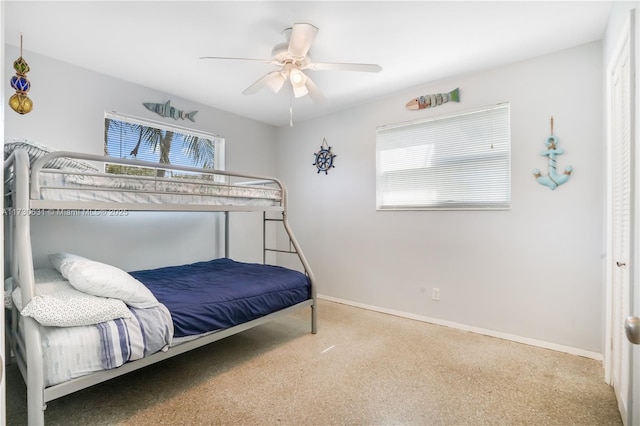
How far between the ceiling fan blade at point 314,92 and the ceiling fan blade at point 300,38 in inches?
10.6

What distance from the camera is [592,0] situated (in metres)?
1.91

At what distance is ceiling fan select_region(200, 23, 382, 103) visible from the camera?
1929mm

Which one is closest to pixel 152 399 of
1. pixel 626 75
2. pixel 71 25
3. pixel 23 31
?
pixel 71 25

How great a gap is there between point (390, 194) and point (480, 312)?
144 cm

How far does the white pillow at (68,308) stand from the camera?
1.42 m

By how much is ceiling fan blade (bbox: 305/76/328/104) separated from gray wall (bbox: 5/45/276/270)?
1722 mm

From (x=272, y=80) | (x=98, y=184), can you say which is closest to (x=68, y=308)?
(x=98, y=184)

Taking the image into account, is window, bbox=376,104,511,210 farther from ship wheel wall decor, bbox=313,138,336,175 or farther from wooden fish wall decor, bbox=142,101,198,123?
wooden fish wall decor, bbox=142,101,198,123

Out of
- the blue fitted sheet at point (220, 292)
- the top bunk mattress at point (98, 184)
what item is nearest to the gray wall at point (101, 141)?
the blue fitted sheet at point (220, 292)

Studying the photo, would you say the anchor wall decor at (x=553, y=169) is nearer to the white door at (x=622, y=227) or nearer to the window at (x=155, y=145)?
the white door at (x=622, y=227)

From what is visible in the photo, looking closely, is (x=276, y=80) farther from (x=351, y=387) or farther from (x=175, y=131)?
(x=351, y=387)

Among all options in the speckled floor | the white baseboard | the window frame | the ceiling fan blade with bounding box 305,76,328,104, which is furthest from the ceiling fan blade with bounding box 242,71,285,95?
the white baseboard

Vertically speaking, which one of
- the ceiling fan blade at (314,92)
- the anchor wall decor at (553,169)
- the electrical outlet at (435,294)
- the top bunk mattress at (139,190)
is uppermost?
the ceiling fan blade at (314,92)

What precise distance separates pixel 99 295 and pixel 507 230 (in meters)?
2.98
